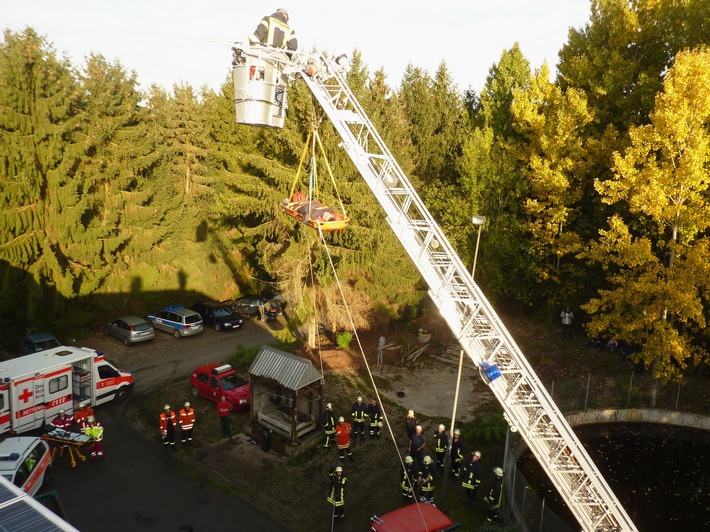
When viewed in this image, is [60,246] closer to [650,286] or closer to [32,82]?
[32,82]

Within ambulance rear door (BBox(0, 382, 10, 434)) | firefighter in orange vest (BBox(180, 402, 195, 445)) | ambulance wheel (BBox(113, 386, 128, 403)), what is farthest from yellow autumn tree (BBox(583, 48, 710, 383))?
ambulance rear door (BBox(0, 382, 10, 434))

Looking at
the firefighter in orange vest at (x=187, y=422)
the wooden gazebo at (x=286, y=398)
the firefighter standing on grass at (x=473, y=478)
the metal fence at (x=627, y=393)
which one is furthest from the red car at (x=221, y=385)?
the metal fence at (x=627, y=393)

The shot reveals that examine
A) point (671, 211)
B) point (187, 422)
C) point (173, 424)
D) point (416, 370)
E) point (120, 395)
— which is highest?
point (671, 211)

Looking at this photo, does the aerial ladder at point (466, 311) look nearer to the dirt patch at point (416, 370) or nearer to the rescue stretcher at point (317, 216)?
the rescue stretcher at point (317, 216)

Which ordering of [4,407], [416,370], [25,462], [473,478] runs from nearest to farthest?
[25,462], [473,478], [4,407], [416,370]

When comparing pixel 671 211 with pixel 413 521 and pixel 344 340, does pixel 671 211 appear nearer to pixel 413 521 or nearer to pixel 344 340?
pixel 413 521

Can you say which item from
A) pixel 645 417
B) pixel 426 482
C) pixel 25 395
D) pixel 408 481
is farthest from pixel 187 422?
pixel 645 417

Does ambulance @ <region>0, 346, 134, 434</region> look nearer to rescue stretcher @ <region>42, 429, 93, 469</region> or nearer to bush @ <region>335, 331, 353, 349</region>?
rescue stretcher @ <region>42, 429, 93, 469</region>

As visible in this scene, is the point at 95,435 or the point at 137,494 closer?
the point at 137,494
